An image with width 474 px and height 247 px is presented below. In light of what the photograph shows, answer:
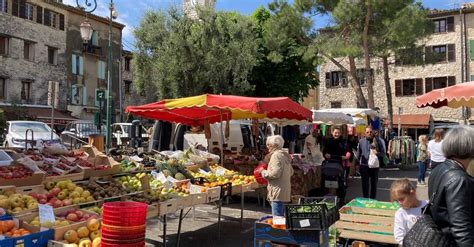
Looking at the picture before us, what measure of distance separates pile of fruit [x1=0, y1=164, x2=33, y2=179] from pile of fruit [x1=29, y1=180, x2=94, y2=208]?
0.29m

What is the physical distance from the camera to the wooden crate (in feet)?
16.7

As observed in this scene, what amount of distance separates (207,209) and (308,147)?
9.63ft

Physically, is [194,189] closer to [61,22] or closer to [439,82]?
[61,22]

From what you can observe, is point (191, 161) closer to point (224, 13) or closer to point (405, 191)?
point (405, 191)

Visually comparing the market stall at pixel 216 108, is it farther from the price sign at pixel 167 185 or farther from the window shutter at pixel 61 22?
the window shutter at pixel 61 22

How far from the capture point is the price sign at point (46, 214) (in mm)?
4117

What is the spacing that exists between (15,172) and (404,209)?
451 centimetres

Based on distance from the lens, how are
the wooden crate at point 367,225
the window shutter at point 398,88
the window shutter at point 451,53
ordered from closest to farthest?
the wooden crate at point 367,225, the window shutter at point 451,53, the window shutter at point 398,88

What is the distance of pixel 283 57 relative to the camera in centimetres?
2270

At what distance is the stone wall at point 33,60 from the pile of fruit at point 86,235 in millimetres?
29738

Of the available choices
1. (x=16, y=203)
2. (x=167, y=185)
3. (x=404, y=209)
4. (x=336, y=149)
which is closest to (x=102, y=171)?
(x=167, y=185)

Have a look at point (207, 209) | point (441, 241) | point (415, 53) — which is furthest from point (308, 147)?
point (415, 53)

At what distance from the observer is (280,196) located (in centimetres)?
585

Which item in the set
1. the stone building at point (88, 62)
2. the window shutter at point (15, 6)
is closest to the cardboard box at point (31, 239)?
the window shutter at point (15, 6)
